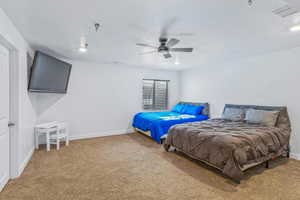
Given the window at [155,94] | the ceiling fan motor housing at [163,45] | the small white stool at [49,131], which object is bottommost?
the small white stool at [49,131]

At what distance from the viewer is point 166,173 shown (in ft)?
8.82

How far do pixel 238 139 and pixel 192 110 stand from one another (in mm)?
2929

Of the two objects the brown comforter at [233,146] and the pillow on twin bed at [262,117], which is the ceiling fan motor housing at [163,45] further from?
the pillow on twin bed at [262,117]

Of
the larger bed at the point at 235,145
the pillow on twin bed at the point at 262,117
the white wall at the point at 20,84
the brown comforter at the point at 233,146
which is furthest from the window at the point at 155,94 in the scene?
the white wall at the point at 20,84

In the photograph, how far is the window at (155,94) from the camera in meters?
5.95

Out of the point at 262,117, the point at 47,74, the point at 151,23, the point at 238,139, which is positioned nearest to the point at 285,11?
the point at 151,23

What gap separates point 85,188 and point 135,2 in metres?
2.52

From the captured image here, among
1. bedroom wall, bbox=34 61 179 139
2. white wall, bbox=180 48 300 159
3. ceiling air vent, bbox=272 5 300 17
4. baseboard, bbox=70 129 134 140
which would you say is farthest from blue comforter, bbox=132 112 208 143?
ceiling air vent, bbox=272 5 300 17

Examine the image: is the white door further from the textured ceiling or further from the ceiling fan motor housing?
the ceiling fan motor housing

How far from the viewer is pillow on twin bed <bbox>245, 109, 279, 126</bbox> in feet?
11.0

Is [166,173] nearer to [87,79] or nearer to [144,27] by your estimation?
[144,27]


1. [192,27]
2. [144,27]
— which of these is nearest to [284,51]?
[192,27]

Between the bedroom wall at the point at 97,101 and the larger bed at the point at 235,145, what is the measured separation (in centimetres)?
250

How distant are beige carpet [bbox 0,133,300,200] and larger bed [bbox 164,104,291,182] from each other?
0.78ft
